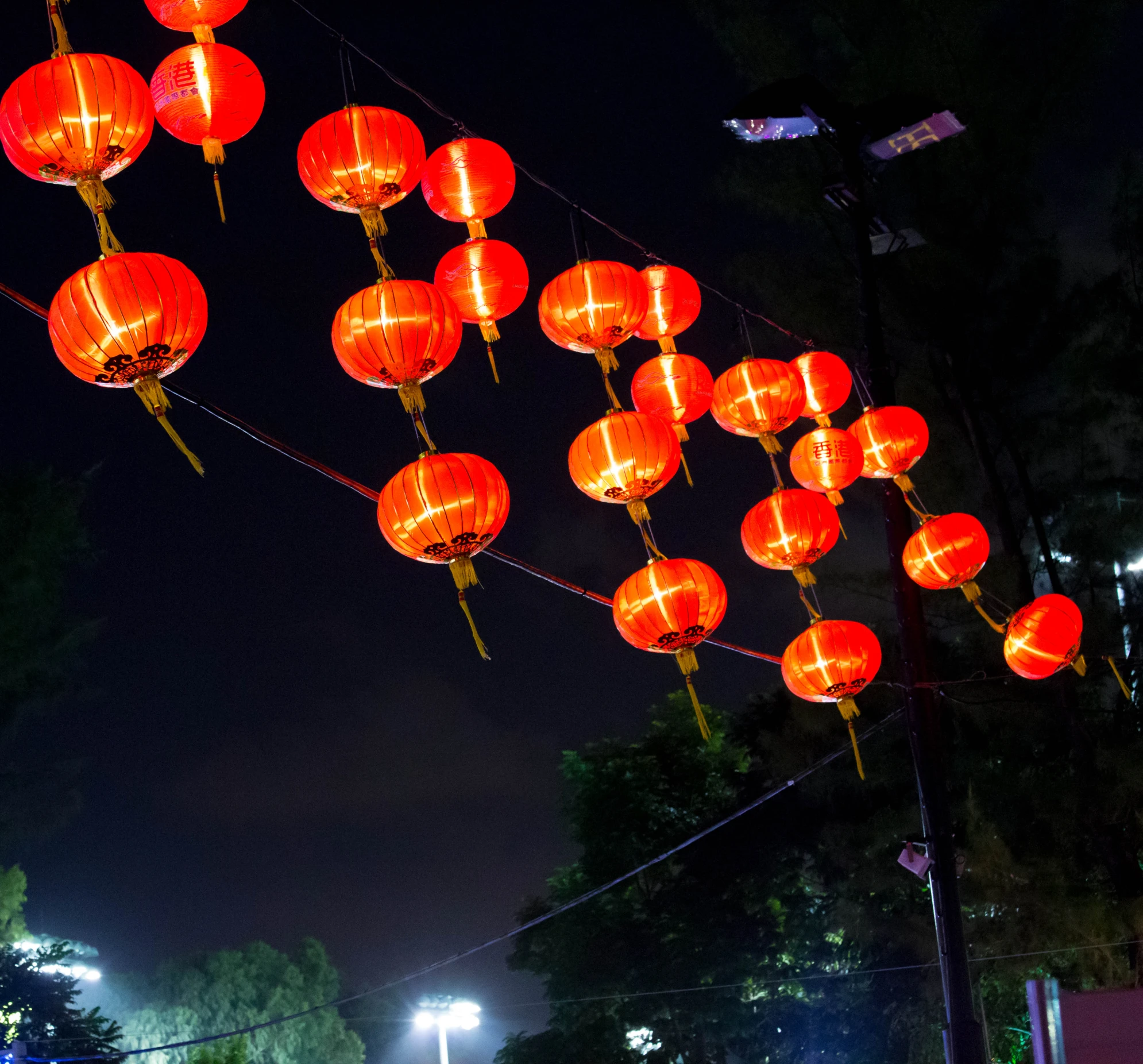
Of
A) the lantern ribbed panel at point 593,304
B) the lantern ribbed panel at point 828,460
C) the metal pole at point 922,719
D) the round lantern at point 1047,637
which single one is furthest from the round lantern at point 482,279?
the round lantern at point 1047,637

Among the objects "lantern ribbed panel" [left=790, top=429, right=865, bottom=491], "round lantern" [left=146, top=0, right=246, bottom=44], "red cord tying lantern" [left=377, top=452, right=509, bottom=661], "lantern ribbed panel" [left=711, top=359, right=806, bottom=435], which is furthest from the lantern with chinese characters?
→ "lantern ribbed panel" [left=790, top=429, right=865, bottom=491]

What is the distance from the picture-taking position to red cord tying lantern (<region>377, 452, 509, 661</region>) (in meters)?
4.79

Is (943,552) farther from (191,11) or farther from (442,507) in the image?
(191,11)

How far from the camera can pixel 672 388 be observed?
6746 mm

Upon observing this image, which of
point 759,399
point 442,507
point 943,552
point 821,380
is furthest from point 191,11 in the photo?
point 943,552

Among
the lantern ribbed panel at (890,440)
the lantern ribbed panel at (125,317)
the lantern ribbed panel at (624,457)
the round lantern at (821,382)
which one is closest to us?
the lantern ribbed panel at (125,317)

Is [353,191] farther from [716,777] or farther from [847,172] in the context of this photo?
[716,777]

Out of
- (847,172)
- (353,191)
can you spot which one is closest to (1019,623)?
(847,172)

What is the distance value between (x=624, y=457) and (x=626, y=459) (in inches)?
0.6

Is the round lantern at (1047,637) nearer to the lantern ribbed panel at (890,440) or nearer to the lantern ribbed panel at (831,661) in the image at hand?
the lantern ribbed panel at (831,661)

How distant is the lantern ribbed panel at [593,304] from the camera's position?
579 centimetres

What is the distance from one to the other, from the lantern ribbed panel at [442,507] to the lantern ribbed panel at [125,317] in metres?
1.15

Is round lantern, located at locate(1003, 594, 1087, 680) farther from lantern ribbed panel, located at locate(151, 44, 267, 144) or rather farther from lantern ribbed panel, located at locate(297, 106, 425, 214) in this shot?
lantern ribbed panel, located at locate(151, 44, 267, 144)

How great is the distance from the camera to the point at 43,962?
16.3 m
